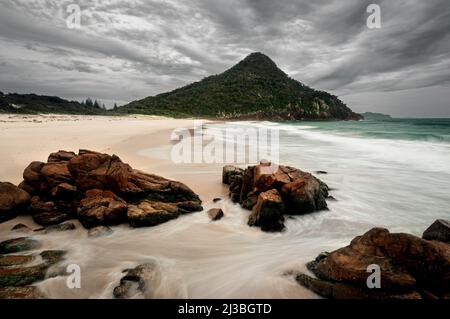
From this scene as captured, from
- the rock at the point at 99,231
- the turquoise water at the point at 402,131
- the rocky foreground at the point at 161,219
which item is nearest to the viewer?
the rocky foreground at the point at 161,219

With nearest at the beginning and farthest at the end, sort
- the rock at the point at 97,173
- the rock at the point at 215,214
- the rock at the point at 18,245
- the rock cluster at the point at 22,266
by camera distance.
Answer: the rock cluster at the point at 22,266 < the rock at the point at 18,245 < the rock at the point at 215,214 < the rock at the point at 97,173

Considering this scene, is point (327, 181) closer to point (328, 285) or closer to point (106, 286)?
point (328, 285)

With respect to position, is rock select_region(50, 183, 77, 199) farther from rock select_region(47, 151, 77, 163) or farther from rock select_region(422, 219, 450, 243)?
rock select_region(422, 219, 450, 243)

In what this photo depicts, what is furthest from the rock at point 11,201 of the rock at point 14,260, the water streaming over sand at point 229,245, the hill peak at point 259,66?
the hill peak at point 259,66

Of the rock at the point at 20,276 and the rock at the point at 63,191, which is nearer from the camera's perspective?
the rock at the point at 20,276

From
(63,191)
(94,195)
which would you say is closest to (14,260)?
(94,195)

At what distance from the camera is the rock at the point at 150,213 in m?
4.73

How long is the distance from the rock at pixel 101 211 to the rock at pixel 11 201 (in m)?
1.22

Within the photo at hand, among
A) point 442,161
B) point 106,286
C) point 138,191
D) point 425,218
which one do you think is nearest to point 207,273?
point 106,286

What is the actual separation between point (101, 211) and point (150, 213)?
0.88 metres

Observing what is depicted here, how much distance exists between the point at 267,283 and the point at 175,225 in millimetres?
2220

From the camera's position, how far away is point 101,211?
186 inches

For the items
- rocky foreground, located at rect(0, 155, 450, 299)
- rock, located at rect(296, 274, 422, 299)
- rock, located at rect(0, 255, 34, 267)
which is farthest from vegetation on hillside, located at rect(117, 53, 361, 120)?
rock, located at rect(296, 274, 422, 299)

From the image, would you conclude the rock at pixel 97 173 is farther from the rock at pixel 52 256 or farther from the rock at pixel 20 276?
the rock at pixel 20 276
